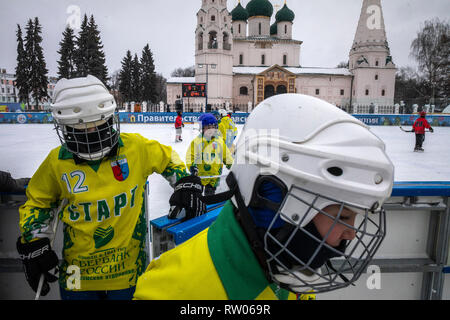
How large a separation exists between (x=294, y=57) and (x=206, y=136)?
172 feet

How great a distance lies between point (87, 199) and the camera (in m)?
1.64

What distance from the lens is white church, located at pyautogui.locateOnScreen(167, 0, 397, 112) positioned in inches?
1678

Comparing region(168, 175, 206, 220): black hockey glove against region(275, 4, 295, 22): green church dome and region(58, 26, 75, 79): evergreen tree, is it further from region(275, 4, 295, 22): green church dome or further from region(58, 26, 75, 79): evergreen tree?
region(275, 4, 295, 22): green church dome

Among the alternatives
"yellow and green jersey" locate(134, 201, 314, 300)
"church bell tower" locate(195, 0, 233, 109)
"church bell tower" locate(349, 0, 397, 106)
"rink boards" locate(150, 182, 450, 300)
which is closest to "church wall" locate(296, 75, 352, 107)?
"church bell tower" locate(349, 0, 397, 106)

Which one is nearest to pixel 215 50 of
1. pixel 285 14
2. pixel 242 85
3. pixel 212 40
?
pixel 212 40

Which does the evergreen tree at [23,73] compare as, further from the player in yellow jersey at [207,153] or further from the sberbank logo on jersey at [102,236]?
the sberbank logo on jersey at [102,236]

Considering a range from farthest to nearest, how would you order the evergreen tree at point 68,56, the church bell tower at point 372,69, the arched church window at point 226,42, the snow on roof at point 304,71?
the snow on roof at point 304,71 → the church bell tower at point 372,69 → the arched church window at point 226,42 → the evergreen tree at point 68,56

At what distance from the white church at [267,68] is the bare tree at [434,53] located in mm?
6274

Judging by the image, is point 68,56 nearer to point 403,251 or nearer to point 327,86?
point 403,251

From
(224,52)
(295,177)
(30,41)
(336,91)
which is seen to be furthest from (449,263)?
(336,91)

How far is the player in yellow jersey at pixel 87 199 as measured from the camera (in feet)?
5.30

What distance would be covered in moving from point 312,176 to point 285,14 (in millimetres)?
59621

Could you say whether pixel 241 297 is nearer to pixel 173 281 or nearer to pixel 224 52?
pixel 173 281

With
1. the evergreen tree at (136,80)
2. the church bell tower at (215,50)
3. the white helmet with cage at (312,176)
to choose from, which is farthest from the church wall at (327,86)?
the white helmet with cage at (312,176)
